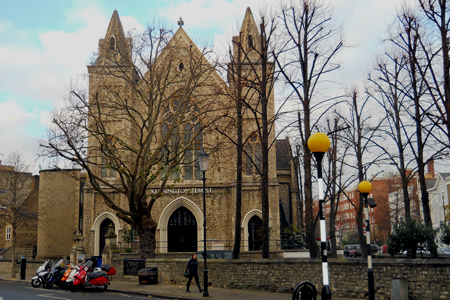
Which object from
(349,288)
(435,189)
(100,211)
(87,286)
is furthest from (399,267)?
(435,189)

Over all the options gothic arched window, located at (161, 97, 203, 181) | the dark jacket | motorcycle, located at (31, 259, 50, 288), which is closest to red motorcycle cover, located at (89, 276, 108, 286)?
the dark jacket

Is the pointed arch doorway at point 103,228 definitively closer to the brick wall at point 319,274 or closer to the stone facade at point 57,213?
the stone facade at point 57,213

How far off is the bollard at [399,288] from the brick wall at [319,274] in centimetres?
19

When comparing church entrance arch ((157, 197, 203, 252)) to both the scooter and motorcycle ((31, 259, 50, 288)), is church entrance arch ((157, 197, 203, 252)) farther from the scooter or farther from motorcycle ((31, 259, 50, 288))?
the scooter

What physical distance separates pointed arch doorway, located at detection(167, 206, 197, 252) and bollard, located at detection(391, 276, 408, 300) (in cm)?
2013

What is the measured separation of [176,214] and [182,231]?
51.4 inches

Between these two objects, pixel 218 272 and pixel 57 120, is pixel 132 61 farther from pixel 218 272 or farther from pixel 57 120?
pixel 218 272

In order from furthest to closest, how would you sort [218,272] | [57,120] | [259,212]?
[259,212]
[57,120]
[218,272]

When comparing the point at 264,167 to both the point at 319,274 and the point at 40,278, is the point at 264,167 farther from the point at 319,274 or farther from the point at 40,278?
the point at 40,278

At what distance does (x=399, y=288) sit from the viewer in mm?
12594

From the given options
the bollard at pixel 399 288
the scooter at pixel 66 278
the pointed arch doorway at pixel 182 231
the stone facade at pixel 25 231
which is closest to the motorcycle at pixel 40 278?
the scooter at pixel 66 278

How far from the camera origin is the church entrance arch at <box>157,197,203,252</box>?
31359 mm

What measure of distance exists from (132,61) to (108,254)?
9980 mm

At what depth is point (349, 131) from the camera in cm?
2894
